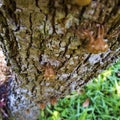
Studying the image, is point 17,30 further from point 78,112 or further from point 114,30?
point 78,112

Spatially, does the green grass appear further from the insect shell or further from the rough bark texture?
the insect shell

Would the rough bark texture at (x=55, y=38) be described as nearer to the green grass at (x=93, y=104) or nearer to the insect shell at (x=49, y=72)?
the insect shell at (x=49, y=72)

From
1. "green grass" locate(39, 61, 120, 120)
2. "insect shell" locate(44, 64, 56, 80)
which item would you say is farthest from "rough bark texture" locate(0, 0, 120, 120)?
"green grass" locate(39, 61, 120, 120)

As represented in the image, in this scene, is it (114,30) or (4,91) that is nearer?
(114,30)

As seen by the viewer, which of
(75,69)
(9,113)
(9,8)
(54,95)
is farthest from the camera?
(9,113)

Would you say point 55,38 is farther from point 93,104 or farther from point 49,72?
point 93,104

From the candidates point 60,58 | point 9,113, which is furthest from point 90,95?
point 60,58
